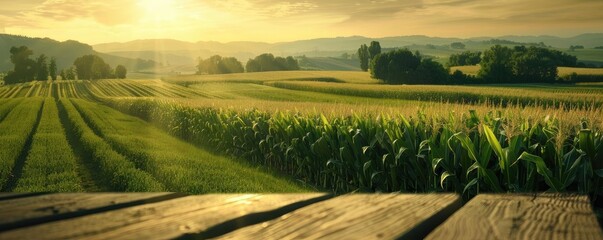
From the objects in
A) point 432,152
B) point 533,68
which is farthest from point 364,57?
point 432,152

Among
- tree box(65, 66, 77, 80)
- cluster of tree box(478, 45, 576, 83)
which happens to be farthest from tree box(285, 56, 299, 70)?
cluster of tree box(478, 45, 576, 83)

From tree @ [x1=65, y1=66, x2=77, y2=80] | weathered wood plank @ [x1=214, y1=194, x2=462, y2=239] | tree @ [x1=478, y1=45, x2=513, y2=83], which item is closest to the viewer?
weathered wood plank @ [x1=214, y1=194, x2=462, y2=239]

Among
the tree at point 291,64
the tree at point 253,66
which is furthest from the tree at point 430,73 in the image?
the tree at point 291,64

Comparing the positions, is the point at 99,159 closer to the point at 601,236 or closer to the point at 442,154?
the point at 442,154

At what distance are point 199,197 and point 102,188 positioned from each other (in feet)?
38.5

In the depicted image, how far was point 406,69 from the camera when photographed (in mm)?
87000

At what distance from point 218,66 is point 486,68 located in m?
73.4

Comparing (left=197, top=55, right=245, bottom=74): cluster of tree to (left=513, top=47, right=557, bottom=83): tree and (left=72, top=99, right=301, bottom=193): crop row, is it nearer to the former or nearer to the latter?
(left=513, top=47, right=557, bottom=83): tree

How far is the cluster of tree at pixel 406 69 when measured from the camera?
269 feet

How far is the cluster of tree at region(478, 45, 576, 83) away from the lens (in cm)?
7744

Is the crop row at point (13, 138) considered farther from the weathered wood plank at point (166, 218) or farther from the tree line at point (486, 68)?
the tree line at point (486, 68)

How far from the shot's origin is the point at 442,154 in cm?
965

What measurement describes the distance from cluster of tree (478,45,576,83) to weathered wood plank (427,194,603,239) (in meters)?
80.2

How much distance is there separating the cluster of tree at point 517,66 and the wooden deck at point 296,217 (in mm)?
80437
